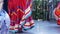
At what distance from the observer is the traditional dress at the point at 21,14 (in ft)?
6.03

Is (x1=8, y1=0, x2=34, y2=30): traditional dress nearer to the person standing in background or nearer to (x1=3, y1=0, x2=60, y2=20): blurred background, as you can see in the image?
the person standing in background

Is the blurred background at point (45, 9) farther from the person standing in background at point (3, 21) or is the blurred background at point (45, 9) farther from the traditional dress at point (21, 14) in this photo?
the person standing in background at point (3, 21)

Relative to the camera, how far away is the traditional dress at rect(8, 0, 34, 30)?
6.03ft

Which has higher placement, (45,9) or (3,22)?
(45,9)

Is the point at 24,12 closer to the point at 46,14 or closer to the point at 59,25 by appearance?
the point at 59,25

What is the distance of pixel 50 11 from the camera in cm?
340

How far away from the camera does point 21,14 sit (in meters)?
1.96

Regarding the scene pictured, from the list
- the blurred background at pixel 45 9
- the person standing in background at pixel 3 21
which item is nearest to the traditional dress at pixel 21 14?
the person standing in background at pixel 3 21

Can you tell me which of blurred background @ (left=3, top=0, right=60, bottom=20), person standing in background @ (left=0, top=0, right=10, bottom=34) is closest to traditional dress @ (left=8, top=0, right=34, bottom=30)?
person standing in background @ (left=0, top=0, right=10, bottom=34)

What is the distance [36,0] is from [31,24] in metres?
1.16

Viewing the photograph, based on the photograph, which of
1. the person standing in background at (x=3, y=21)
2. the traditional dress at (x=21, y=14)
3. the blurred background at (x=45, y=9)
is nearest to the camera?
the person standing in background at (x=3, y=21)

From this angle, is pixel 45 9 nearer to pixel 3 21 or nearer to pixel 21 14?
pixel 21 14

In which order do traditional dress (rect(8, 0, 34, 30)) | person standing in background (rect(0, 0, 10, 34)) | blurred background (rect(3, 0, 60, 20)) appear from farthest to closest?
blurred background (rect(3, 0, 60, 20))
traditional dress (rect(8, 0, 34, 30))
person standing in background (rect(0, 0, 10, 34))

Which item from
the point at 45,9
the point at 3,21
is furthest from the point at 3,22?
the point at 45,9
